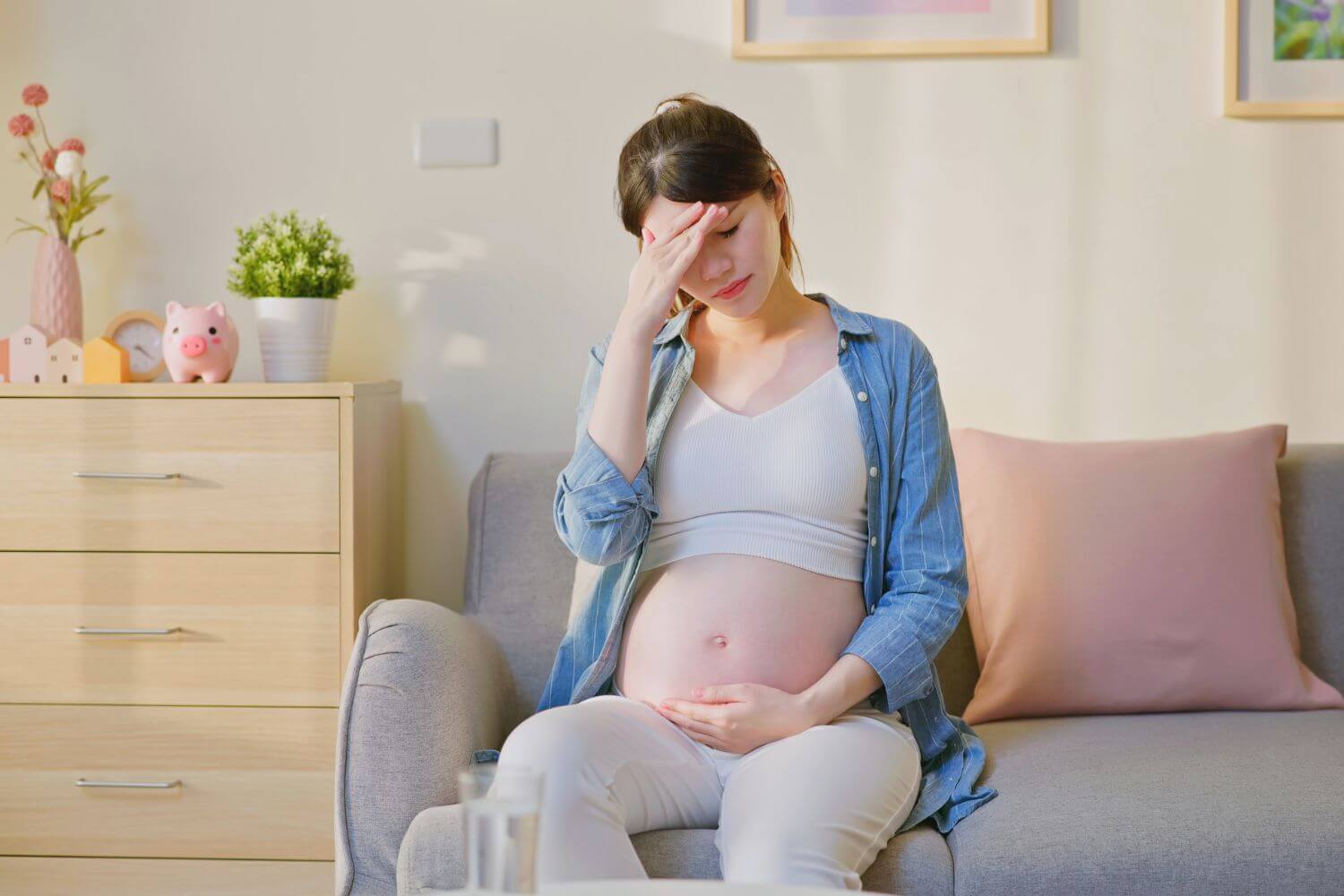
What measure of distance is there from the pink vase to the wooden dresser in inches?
10.2

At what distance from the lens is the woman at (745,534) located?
138cm

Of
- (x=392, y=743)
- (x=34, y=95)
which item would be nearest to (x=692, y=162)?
(x=392, y=743)

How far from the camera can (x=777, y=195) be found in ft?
5.08

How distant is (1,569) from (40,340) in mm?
362

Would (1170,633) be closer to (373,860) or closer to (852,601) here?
(852,601)

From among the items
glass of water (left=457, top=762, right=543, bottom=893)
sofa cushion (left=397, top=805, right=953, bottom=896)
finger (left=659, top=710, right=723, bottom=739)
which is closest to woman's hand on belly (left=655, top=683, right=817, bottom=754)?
finger (left=659, top=710, right=723, bottom=739)

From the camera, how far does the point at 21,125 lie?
2.14 m

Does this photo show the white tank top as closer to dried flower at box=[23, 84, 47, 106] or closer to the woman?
the woman

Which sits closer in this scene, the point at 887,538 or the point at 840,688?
the point at 840,688

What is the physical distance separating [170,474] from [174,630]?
23cm

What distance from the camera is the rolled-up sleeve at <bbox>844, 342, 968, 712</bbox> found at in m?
1.45

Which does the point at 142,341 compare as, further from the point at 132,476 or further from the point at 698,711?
the point at 698,711

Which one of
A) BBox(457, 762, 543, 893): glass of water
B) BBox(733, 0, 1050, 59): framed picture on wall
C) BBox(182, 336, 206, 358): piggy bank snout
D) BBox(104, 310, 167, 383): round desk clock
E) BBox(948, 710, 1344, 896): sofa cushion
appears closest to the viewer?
BBox(457, 762, 543, 893): glass of water

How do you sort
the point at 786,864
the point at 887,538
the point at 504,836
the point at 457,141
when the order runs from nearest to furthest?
the point at 504,836 < the point at 786,864 < the point at 887,538 < the point at 457,141
